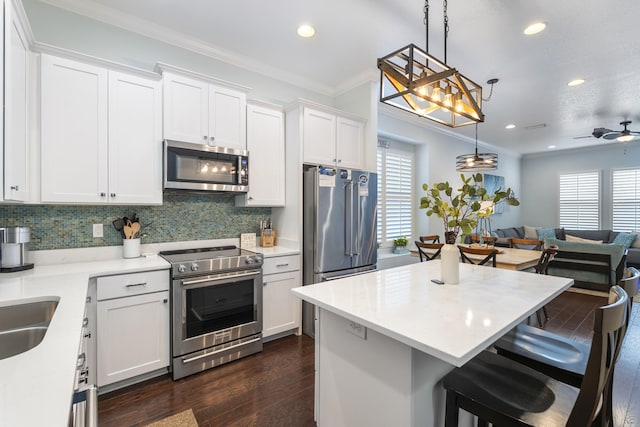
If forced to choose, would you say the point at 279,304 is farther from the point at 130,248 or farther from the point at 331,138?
the point at 331,138

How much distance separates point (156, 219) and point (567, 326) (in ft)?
15.4

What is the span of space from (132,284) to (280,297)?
133 cm

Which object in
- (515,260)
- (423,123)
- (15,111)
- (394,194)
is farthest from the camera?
(423,123)

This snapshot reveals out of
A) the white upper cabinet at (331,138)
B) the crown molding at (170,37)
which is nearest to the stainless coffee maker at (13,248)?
the crown molding at (170,37)

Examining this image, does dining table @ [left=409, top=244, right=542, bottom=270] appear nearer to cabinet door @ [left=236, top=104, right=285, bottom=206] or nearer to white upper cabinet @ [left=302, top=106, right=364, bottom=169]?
white upper cabinet @ [left=302, top=106, right=364, bottom=169]

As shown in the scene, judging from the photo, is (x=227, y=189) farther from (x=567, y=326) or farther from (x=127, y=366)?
(x=567, y=326)

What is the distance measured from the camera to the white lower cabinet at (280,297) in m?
2.92

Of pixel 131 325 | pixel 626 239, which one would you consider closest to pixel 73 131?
pixel 131 325

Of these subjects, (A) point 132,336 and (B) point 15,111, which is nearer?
(B) point 15,111

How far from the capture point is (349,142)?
11.9ft

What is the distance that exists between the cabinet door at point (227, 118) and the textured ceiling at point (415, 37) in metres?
0.56

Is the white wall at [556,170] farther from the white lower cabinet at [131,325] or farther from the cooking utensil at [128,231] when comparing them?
the cooking utensil at [128,231]

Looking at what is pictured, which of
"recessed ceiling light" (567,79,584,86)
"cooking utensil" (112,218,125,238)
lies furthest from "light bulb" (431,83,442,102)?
"recessed ceiling light" (567,79,584,86)

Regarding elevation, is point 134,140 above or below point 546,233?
above
